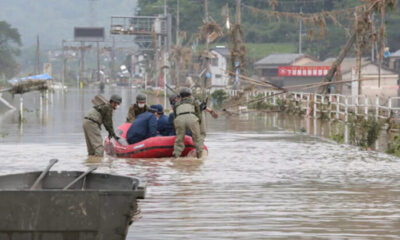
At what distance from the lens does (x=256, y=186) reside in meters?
14.0

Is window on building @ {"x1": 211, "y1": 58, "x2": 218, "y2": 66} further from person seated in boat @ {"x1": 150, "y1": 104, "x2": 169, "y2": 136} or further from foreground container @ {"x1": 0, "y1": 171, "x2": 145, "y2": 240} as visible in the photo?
foreground container @ {"x1": 0, "y1": 171, "x2": 145, "y2": 240}

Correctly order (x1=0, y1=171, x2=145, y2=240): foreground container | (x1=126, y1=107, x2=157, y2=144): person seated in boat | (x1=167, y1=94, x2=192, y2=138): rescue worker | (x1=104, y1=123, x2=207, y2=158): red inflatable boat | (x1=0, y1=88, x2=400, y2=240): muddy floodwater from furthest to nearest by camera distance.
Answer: (x1=167, y1=94, x2=192, y2=138): rescue worker
(x1=126, y1=107, x2=157, y2=144): person seated in boat
(x1=104, y1=123, x2=207, y2=158): red inflatable boat
(x1=0, y1=88, x2=400, y2=240): muddy floodwater
(x1=0, y1=171, x2=145, y2=240): foreground container

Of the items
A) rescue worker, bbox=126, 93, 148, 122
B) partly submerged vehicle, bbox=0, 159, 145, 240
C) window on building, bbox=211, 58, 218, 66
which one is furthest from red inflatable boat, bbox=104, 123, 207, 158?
window on building, bbox=211, 58, 218, 66

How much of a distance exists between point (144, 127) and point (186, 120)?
3.53 ft

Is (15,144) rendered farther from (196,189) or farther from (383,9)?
(383,9)

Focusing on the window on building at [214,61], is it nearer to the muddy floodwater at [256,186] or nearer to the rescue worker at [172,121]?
the muddy floodwater at [256,186]

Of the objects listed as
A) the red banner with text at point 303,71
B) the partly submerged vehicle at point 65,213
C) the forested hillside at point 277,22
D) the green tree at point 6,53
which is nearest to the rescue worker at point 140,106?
the partly submerged vehicle at point 65,213

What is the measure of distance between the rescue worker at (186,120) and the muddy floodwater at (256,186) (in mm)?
366

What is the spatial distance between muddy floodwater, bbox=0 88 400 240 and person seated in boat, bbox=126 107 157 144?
27.8 inches

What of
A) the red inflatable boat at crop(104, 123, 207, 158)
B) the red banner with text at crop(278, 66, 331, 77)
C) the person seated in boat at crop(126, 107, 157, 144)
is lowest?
the red inflatable boat at crop(104, 123, 207, 158)

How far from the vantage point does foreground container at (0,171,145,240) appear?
26.1 ft

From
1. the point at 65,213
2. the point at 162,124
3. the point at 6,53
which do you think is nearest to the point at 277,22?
the point at 6,53

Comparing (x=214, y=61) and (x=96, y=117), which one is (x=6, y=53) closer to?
(x=214, y=61)

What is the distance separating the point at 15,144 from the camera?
23.0 meters
